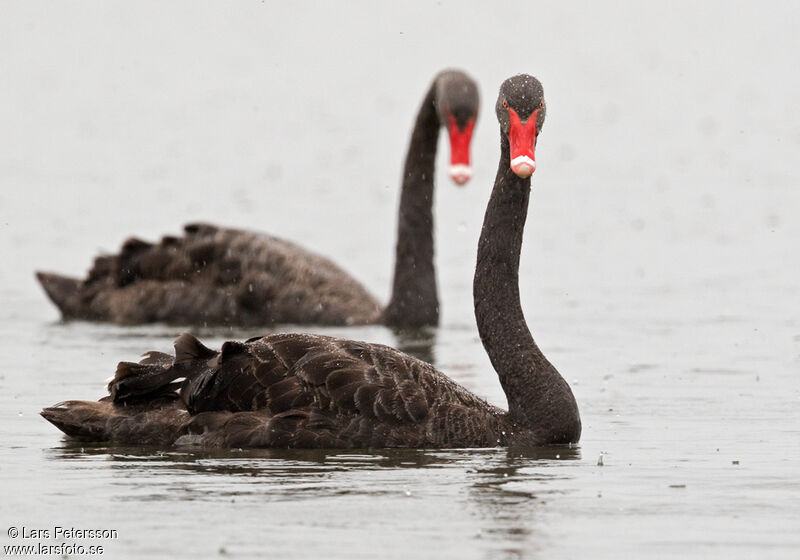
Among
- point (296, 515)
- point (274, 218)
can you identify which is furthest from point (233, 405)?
point (274, 218)

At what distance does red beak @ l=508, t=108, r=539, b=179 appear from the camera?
7766mm

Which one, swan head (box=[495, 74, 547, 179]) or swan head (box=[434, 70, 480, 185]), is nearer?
swan head (box=[495, 74, 547, 179])

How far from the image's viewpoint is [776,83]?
3183 centimetres

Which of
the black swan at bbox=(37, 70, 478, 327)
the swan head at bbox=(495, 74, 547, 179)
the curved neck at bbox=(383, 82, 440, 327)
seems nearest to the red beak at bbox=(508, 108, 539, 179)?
the swan head at bbox=(495, 74, 547, 179)

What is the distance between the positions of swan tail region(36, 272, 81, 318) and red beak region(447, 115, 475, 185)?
10.6ft

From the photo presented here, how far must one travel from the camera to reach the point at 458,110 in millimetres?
12695

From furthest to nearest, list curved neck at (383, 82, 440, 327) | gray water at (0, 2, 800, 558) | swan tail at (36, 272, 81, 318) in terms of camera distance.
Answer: swan tail at (36, 272, 81, 318)
curved neck at (383, 82, 440, 327)
gray water at (0, 2, 800, 558)

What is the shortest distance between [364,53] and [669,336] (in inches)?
933

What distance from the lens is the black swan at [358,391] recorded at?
7883 mm

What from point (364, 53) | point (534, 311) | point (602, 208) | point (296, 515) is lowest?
point (296, 515)

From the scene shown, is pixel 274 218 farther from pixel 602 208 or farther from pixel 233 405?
pixel 233 405

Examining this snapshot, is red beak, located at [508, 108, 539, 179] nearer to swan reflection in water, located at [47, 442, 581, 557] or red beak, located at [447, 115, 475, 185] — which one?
swan reflection in water, located at [47, 442, 581, 557]

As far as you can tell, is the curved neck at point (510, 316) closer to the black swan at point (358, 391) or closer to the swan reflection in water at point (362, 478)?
the black swan at point (358, 391)

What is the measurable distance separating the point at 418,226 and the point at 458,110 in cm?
124
